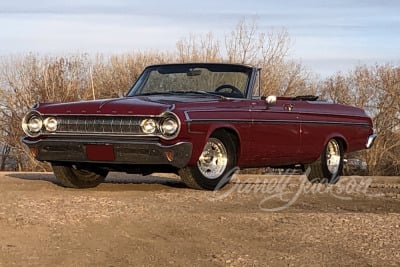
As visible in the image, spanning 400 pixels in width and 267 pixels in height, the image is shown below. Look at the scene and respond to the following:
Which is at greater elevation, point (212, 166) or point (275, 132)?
point (275, 132)

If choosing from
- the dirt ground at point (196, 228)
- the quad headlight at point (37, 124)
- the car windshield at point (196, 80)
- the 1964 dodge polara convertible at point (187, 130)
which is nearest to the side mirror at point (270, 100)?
the 1964 dodge polara convertible at point (187, 130)

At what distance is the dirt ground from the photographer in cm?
521

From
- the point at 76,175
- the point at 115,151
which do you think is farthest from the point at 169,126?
the point at 76,175

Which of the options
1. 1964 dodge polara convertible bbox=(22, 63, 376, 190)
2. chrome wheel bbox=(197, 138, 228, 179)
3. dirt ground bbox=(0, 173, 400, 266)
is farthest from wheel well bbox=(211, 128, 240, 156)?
dirt ground bbox=(0, 173, 400, 266)

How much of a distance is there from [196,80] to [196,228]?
377 centimetres

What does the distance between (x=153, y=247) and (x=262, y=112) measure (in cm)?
397

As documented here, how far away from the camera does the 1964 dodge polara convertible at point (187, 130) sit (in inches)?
309

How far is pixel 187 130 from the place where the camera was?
7.86 meters

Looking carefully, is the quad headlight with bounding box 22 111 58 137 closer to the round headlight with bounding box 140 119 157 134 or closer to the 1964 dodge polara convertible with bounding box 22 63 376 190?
the 1964 dodge polara convertible with bounding box 22 63 376 190

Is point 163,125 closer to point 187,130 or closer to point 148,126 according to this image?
point 148,126

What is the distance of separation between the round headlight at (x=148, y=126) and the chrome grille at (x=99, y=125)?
0.16 feet

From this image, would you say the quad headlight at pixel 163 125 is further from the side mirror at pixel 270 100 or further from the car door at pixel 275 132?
the side mirror at pixel 270 100

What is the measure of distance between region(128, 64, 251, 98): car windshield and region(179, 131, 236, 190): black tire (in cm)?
84

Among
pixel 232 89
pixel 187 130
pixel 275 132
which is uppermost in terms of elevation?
pixel 232 89
